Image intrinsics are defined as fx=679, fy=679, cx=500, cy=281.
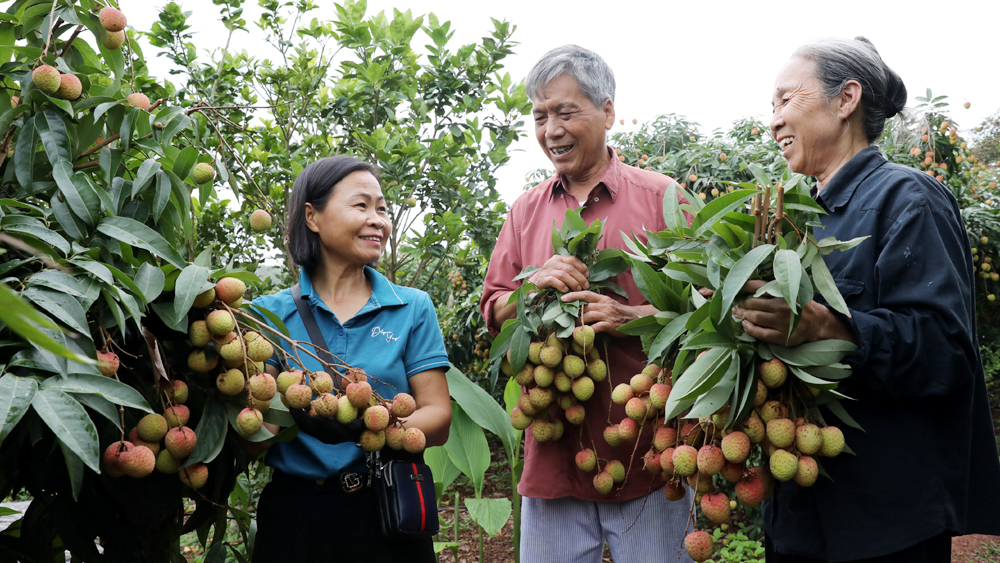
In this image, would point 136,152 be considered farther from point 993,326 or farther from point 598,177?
point 993,326

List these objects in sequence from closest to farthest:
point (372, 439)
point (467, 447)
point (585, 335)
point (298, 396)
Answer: point (298, 396), point (372, 439), point (585, 335), point (467, 447)

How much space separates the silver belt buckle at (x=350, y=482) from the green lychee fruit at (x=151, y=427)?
1.55 ft

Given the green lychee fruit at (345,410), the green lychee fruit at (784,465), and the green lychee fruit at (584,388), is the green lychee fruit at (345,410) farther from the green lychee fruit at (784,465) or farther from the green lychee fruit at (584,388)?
the green lychee fruit at (784,465)

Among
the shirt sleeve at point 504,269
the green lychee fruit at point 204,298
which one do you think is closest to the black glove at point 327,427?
the green lychee fruit at point 204,298

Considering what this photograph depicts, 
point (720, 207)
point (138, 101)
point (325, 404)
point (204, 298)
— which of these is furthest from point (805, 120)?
point (138, 101)

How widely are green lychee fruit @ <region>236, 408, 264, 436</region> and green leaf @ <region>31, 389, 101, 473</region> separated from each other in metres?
0.34

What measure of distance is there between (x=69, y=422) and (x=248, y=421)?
0.37m

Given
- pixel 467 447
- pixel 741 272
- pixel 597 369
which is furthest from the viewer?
pixel 467 447

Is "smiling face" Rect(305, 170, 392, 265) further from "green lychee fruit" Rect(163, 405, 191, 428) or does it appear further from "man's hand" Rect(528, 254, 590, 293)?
"green lychee fruit" Rect(163, 405, 191, 428)

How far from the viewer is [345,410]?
4.87 ft

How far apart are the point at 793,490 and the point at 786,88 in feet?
2.92

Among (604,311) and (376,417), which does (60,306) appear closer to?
(376,417)

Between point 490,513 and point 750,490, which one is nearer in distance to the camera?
point 750,490

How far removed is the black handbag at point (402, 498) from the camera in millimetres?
1553
